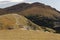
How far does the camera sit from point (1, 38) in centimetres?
2134

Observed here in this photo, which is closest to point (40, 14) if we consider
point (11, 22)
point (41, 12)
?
point (41, 12)

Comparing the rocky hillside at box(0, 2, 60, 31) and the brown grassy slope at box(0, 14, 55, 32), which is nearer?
the brown grassy slope at box(0, 14, 55, 32)

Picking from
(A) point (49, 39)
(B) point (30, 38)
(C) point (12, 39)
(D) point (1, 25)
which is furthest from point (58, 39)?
(D) point (1, 25)

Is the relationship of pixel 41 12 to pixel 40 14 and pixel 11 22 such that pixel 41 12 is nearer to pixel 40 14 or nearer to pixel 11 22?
pixel 40 14

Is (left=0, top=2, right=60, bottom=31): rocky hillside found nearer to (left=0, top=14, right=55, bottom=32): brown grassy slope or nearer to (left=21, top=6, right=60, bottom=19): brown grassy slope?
(left=21, top=6, right=60, bottom=19): brown grassy slope

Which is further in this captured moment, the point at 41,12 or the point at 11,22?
the point at 41,12

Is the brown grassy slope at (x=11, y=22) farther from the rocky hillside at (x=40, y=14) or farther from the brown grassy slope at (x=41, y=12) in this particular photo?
the brown grassy slope at (x=41, y=12)

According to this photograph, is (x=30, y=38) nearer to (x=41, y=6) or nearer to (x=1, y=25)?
(x=1, y=25)

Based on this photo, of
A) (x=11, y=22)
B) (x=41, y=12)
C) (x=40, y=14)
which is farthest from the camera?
(x=41, y=12)

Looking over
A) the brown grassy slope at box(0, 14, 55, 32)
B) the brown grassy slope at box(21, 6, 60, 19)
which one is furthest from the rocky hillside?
the brown grassy slope at box(0, 14, 55, 32)

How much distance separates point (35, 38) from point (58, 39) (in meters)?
2.04

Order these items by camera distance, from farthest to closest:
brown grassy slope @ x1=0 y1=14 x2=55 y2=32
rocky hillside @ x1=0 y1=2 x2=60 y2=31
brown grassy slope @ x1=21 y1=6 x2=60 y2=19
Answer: brown grassy slope @ x1=21 y1=6 x2=60 y2=19 < rocky hillside @ x1=0 y1=2 x2=60 y2=31 < brown grassy slope @ x1=0 y1=14 x2=55 y2=32

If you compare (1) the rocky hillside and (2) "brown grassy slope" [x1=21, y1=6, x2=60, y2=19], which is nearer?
(1) the rocky hillside

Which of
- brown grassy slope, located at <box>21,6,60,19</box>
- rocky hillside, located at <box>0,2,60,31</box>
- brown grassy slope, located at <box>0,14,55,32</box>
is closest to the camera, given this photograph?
brown grassy slope, located at <box>0,14,55,32</box>
